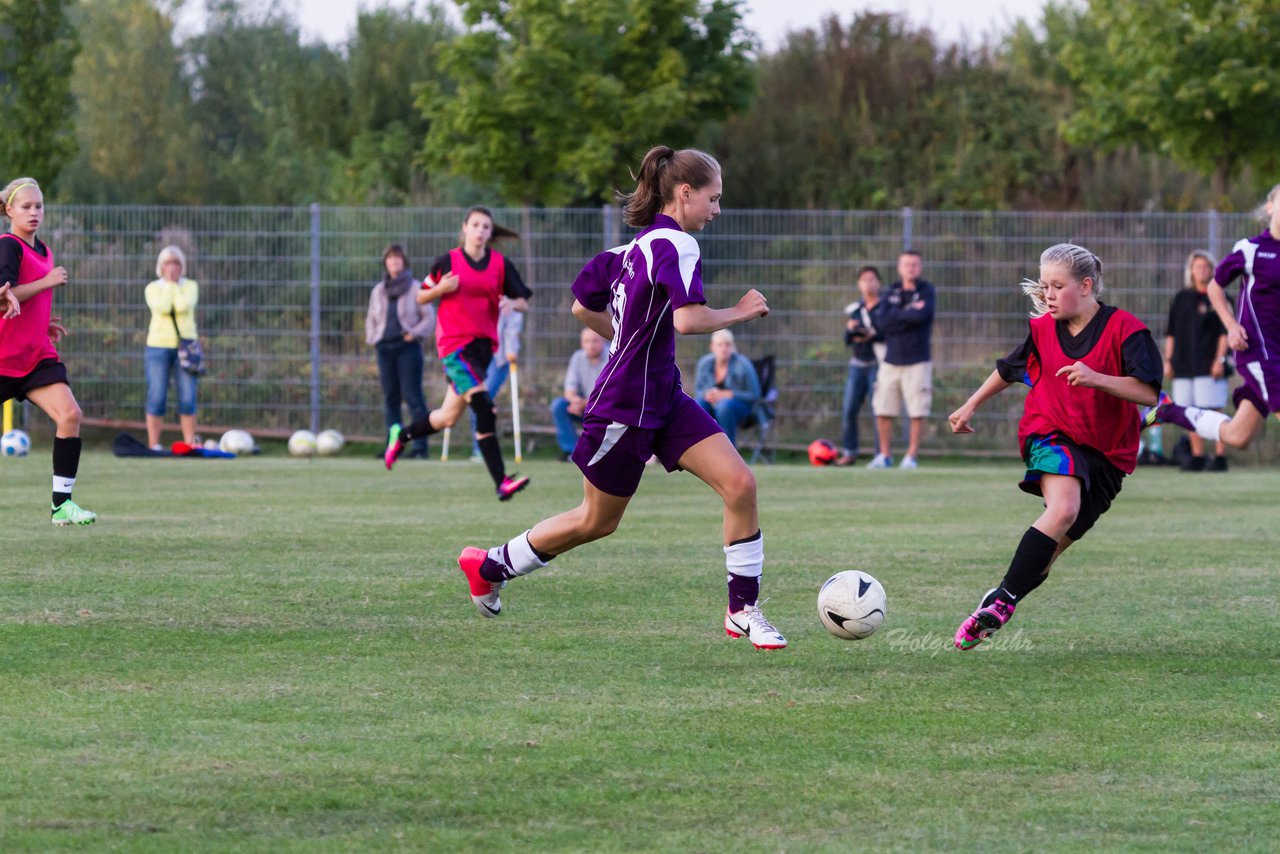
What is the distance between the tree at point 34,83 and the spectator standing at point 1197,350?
1402 cm

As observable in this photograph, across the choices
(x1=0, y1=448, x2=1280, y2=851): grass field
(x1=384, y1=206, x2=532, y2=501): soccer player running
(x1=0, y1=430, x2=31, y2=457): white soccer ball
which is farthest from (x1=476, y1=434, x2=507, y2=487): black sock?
(x1=0, y1=430, x2=31, y2=457): white soccer ball

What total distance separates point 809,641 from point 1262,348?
15.5 ft

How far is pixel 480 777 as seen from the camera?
4309mm

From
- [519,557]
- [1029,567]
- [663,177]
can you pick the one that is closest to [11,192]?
[519,557]

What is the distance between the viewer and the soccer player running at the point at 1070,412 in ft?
20.5

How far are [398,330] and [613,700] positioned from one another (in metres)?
13.1

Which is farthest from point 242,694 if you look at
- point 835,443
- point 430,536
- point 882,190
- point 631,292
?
point 882,190

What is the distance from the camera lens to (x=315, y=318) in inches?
766

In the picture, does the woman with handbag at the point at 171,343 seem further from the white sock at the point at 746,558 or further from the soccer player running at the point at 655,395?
the white sock at the point at 746,558

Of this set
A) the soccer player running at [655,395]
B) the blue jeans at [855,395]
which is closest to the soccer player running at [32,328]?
the soccer player running at [655,395]

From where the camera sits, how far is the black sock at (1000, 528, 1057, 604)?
20.5ft

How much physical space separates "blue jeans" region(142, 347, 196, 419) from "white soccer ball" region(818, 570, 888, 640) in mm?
13132

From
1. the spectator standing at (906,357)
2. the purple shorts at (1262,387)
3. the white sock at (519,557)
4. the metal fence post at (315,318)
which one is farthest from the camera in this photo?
the metal fence post at (315,318)

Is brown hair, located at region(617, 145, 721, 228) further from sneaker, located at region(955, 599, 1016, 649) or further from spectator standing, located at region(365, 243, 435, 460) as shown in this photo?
spectator standing, located at region(365, 243, 435, 460)
